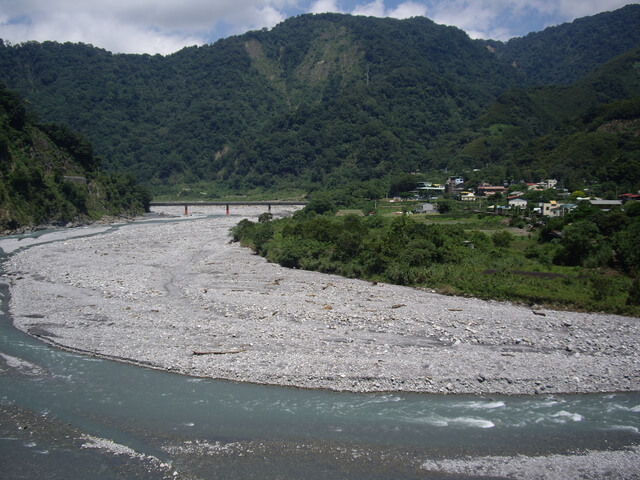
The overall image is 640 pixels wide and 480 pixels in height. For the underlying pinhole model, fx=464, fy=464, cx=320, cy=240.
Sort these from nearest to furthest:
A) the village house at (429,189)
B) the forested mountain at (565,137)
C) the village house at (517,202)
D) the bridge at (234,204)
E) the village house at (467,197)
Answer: the village house at (517,202)
the forested mountain at (565,137)
the village house at (467,197)
the village house at (429,189)
the bridge at (234,204)

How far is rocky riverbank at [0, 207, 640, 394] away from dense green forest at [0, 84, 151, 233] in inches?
1326

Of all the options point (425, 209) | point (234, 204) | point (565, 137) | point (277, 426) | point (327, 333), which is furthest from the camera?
point (234, 204)

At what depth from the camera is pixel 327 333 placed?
1822cm

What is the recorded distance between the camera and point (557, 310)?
22141 mm

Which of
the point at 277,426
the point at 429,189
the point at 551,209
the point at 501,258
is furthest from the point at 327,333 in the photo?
the point at 429,189

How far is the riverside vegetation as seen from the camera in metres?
23.6

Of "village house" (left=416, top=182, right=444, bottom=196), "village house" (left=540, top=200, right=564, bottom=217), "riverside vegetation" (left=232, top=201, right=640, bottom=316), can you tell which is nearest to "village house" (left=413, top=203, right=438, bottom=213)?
"village house" (left=540, top=200, right=564, bottom=217)

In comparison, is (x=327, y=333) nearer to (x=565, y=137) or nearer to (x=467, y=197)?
(x=467, y=197)

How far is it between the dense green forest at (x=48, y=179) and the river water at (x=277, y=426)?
50.2m

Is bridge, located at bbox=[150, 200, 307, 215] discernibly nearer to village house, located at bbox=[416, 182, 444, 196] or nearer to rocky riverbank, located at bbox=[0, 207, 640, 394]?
village house, located at bbox=[416, 182, 444, 196]

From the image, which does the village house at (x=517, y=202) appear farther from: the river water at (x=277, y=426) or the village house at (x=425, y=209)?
the river water at (x=277, y=426)

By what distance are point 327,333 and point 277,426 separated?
6469mm

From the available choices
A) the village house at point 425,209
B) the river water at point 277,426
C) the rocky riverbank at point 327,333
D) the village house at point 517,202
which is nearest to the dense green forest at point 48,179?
the rocky riverbank at point 327,333

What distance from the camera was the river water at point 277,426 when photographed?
1042 cm
